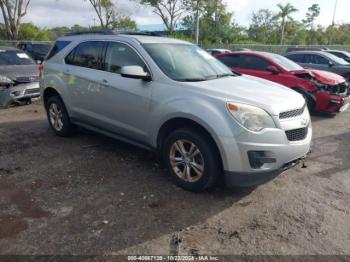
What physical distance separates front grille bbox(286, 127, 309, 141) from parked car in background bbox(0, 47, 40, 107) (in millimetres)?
7440

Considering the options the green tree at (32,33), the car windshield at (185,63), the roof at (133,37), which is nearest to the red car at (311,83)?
the car windshield at (185,63)

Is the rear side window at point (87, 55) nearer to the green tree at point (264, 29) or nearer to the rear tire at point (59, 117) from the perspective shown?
the rear tire at point (59, 117)

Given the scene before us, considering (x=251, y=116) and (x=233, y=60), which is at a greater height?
(x=233, y=60)

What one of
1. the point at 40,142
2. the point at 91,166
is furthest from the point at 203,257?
the point at 40,142

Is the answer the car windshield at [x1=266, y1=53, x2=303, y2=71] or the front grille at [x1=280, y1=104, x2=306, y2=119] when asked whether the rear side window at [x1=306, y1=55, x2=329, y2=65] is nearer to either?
the car windshield at [x1=266, y1=53, x2=303, y2=71]

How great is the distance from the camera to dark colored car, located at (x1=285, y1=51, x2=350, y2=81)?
12.5 m

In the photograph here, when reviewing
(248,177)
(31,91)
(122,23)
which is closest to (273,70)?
(248,177)

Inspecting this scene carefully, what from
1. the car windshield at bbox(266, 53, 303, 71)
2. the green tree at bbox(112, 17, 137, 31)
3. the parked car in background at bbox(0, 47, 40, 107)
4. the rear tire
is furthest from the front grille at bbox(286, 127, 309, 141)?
the green tree at bbox(112, 17, 137, 31)

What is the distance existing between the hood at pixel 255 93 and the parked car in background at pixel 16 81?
6380 millimetres

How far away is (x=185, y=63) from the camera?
15.3ft

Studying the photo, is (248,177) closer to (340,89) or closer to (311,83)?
(311,83)

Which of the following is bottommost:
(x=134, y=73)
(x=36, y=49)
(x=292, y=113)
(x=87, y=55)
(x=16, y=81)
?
(x=16, y=81)

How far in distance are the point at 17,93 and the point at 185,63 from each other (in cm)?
595

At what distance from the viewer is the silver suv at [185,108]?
12.0 ft
